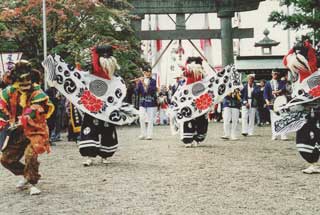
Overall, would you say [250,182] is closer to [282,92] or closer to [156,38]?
[282,92]

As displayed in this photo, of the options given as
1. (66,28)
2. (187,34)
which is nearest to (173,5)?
(187,34)

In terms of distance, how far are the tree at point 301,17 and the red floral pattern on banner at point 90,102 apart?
7.73 metres

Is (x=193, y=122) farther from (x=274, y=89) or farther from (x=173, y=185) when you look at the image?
(x=173, y=185)

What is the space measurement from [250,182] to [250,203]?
158cm

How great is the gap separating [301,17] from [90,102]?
26.1 ft

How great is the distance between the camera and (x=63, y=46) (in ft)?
73.9

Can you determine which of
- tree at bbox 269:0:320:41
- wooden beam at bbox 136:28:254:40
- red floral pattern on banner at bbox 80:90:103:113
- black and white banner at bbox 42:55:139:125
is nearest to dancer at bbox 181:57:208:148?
black and white banner at bbox 42:55:139:125

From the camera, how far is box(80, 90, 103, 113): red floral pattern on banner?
10.9 metres

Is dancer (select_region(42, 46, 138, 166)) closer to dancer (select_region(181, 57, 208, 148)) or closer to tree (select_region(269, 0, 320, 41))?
dancer (select_region(181, 57, 208, 148))

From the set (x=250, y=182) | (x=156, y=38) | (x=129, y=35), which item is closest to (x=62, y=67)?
(x=250, y=182)

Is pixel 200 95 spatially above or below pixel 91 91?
below

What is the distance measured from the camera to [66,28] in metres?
23.9

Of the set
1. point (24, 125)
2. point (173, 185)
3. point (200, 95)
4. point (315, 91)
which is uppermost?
point (315, 91)

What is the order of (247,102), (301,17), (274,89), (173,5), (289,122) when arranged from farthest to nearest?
(173,5)
(247,102)
(301,17)
(274,89)
(289,122)
